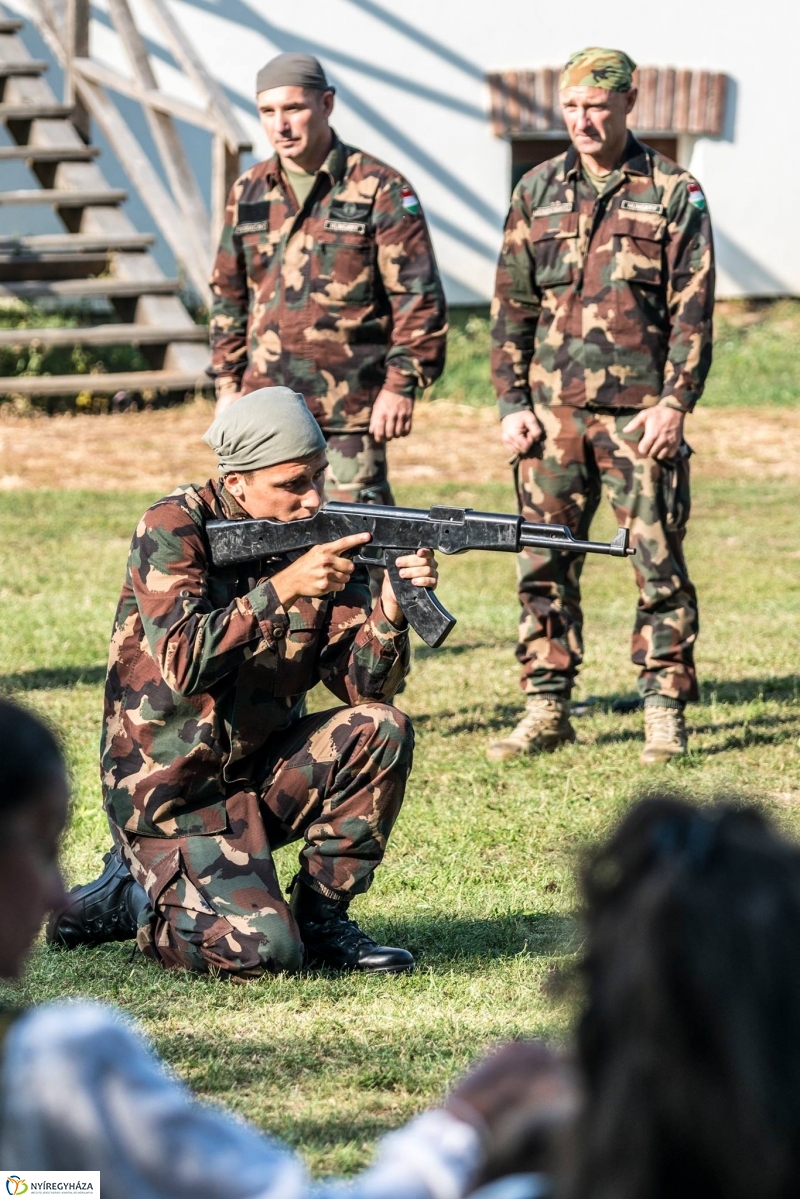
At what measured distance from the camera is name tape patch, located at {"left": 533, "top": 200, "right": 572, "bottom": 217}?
6.21 metres

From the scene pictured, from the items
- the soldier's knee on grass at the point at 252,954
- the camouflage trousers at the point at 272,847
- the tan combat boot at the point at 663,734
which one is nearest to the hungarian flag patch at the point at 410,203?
the tan combat boot at the point at 663,734

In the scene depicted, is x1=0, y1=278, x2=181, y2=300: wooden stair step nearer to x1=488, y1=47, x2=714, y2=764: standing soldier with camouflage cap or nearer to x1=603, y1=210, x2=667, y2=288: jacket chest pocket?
x1=488, y1=47, x2=714, y2=764: standing soldier with camouflage cap

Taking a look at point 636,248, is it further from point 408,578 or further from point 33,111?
point 33,111

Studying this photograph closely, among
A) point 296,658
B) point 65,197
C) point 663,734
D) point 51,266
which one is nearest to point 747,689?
point 663,734

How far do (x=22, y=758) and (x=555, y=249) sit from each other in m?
4.82

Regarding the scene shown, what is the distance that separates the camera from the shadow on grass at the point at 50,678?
7082mm

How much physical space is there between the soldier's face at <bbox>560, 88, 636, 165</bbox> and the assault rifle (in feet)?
6.98

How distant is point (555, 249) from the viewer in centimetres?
626

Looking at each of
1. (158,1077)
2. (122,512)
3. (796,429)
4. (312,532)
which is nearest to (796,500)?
(796,429)

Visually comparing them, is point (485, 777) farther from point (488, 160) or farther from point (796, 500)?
point (488, 160)

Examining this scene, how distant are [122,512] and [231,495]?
6666 millimetres

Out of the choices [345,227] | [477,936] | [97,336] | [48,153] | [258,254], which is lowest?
[477,936]

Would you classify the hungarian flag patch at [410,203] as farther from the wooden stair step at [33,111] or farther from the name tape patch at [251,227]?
the wooden stair step at [33,111]

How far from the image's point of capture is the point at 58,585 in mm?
9023
